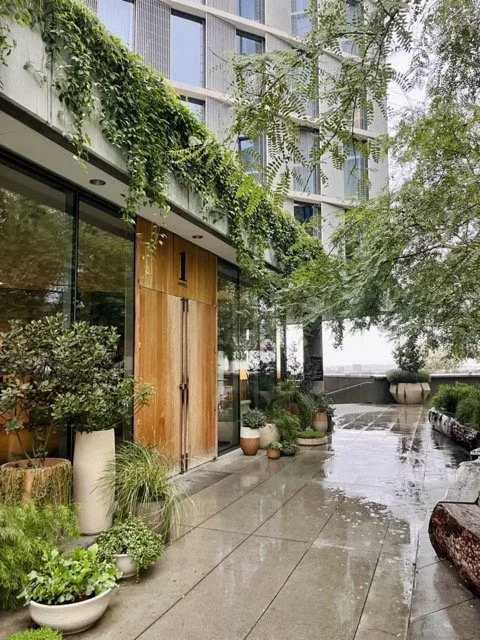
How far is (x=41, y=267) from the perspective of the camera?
394 centimetres

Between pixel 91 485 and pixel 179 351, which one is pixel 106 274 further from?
pixel 91 485

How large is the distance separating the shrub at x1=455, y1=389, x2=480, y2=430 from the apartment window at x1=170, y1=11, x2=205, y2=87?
1001 cm

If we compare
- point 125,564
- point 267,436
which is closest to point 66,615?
point 125,564

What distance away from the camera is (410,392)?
14930 millimetres

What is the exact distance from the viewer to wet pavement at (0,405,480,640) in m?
2.43

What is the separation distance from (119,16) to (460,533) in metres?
12.4

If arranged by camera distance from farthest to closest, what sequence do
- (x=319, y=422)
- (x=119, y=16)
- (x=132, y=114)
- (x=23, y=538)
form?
(x=119, y=16)
(x=319, y=422)
(x=132, y=114)
(x=23, y=538)

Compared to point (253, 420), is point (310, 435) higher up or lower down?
lower down

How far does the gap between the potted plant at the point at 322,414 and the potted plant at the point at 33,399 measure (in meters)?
6.23

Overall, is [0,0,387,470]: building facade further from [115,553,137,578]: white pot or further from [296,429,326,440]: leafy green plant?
[115,553,137,578]: white pot

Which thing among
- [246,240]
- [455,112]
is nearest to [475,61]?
[455,112]

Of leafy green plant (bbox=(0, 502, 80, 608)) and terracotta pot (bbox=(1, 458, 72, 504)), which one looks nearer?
leafy green plant (bbox=(0, 502, 80, 608))

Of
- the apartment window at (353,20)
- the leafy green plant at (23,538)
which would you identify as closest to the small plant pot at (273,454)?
the leafy green plant at (23,538)

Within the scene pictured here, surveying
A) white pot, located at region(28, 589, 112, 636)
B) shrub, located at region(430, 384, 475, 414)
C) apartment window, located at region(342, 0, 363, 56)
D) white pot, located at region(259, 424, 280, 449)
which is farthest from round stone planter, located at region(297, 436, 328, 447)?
apartment window, located at region(342, 0, 363, 56)
